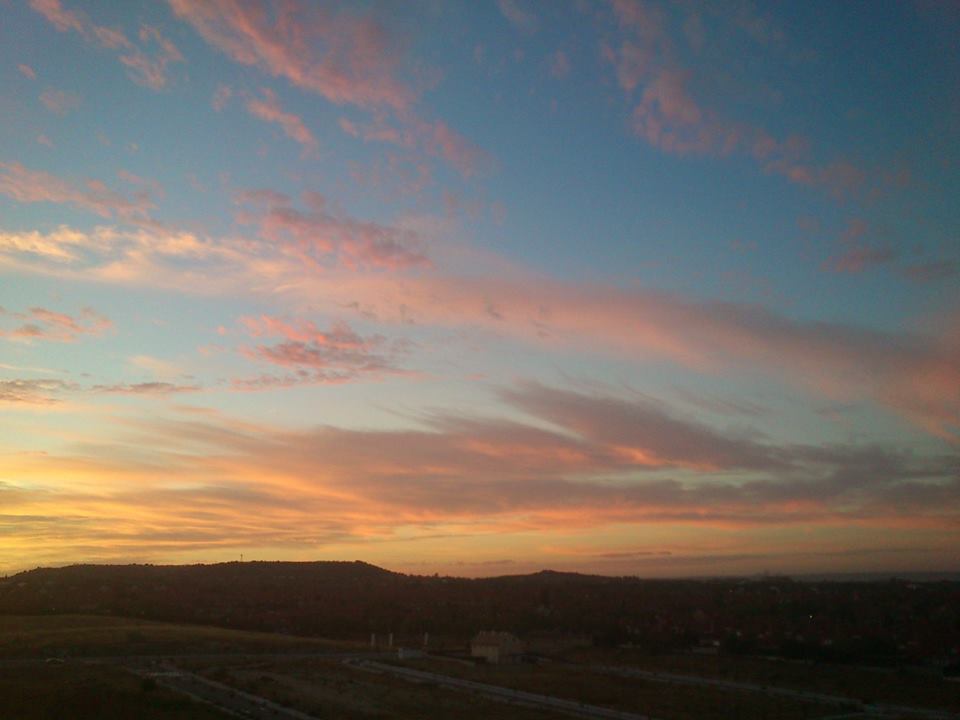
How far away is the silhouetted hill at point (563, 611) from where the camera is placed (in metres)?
71.6

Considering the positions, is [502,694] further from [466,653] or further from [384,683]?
[466,653]

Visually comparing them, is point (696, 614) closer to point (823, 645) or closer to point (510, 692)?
point (823, 645)

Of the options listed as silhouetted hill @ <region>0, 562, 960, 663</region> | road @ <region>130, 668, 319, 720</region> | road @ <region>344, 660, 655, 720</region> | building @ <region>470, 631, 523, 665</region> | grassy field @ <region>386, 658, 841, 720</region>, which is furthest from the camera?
silhouetted hill @ <region>0, 562, 960, 663</region>

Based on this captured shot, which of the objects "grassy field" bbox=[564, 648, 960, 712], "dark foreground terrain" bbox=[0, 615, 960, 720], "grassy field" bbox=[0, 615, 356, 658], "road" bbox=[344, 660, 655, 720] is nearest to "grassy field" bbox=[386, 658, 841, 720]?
"dark foreground terrain" bbox=[0, 615, 960, 720]

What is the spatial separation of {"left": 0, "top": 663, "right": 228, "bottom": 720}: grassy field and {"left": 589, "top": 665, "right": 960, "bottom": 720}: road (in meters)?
29.2

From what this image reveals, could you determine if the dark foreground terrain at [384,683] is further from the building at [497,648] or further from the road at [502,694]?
the building at [497,648]

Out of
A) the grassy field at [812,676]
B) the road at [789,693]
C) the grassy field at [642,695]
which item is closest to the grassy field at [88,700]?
the grassy field at [642,695]

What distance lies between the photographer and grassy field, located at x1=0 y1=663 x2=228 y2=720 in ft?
96.8

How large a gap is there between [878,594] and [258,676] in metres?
94.0

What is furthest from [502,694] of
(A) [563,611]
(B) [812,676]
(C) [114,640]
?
(A) [563,611]

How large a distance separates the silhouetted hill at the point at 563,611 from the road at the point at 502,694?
28840 mm

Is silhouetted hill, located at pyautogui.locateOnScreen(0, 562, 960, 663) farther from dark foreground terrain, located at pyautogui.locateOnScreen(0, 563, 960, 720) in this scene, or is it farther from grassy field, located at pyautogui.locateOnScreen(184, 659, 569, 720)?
grassy field, located at pyautogui.locateOnScreen(184, 659, 569, 720)

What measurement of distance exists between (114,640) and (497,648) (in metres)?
→ 28.4

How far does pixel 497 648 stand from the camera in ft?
206
